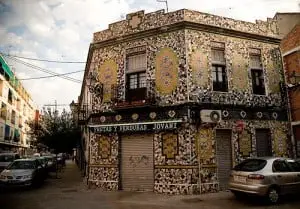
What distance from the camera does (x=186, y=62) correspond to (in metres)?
12.7

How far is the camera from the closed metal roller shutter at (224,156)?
12.5 meters

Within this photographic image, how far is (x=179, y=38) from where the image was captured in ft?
42.8

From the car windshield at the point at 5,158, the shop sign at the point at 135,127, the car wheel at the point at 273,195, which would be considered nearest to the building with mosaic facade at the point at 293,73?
the car wheel at the point at 273,195

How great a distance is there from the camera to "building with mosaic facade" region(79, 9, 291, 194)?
484 inches

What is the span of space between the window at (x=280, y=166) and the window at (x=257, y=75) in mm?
5149

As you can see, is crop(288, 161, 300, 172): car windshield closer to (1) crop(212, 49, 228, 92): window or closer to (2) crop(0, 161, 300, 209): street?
(2) crop(0, 161, 300, 209): street

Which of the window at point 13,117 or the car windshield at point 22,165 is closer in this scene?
the car windshield at point 22,165

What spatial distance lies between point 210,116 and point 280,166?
12.3 ft

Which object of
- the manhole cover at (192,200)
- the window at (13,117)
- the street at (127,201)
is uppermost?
the window at (13,117)

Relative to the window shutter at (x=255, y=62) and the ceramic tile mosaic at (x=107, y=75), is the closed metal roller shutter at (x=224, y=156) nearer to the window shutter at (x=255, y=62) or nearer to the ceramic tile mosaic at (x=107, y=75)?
the window shutter at (x=255, y=62)

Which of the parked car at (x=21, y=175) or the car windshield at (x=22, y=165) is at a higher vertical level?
the car windshield at (x=22, y=165)

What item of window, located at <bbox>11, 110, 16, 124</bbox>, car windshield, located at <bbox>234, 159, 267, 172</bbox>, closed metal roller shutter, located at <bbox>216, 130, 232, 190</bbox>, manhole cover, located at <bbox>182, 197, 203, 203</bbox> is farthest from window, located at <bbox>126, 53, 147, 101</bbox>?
window, located at <bbox>11, 110, 16, 124</bbox>

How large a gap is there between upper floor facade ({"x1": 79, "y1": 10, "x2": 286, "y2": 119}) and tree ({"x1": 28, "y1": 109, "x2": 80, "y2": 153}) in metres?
11.0

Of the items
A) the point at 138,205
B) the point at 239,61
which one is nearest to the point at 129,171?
the point at 138,205
